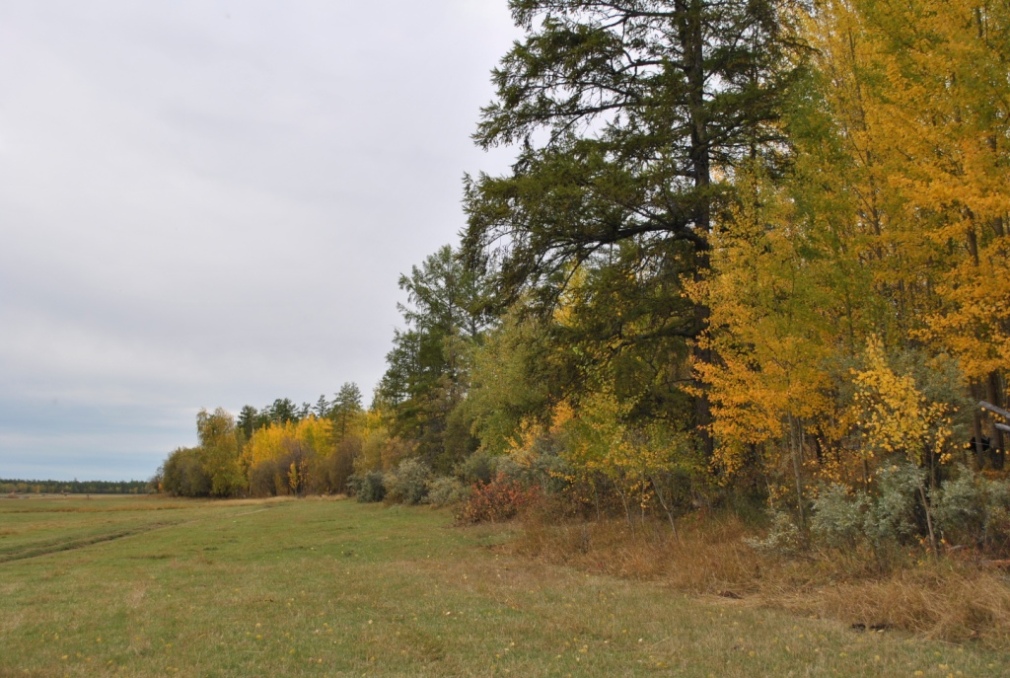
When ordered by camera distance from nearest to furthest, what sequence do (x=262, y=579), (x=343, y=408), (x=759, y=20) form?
(x=262, y=579), (x=759, y=20), (x=343, y=408)

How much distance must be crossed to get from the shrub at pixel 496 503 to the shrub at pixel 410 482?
1386 centimetres

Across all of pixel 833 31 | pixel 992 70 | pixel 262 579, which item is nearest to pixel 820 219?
pixel 992 70

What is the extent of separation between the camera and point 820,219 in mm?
11008

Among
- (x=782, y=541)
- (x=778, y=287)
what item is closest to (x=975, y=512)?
(x=782, y=541)

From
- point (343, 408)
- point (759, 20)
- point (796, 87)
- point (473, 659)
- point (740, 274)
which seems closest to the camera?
point (473, 659)

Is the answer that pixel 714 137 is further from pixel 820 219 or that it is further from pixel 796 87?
pixel 820 219

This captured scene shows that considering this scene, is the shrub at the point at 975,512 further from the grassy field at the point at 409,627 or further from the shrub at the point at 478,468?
the shrub at the point at 478,468

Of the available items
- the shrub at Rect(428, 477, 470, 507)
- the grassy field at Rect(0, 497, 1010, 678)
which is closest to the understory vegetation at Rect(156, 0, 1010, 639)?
the grassy field at Rect(0, 497, 1010, 678)

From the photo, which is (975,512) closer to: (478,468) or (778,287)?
(778,287)

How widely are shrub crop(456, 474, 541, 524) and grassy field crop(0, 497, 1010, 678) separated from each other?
873cm

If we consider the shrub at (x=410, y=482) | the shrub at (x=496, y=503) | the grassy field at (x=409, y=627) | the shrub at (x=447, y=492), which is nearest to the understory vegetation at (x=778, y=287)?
the grassy field at (x=409, y=627)

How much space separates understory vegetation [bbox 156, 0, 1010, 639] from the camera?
9.09 m

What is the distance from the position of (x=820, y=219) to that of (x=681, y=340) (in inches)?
218

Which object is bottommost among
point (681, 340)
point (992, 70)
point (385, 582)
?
point (385, 582)
